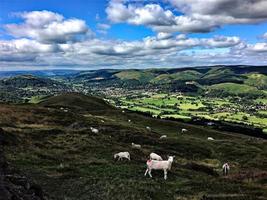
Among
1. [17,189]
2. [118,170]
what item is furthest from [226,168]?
[17,189]

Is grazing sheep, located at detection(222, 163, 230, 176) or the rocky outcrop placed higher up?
the rocky outcrop

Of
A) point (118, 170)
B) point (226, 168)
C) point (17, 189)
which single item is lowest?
point (226, 168)

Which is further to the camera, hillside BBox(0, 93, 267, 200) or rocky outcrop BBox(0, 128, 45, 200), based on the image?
hillside BBox(0, 93, 267, 200)

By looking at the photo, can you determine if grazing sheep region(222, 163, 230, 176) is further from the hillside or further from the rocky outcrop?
the rocky outcrop

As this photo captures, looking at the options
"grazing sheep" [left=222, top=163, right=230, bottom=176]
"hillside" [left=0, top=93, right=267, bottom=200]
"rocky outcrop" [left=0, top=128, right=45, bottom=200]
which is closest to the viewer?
"rocky outcrop" [left=0, top=128, right=45, bottom=200]

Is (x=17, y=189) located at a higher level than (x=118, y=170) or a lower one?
higher

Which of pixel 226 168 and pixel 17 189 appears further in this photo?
pixel 226 168

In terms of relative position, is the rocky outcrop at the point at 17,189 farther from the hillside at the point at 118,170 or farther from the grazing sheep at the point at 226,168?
the grazing sheep at the point at 226,168

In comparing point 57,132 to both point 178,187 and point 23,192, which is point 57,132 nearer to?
point 178,187

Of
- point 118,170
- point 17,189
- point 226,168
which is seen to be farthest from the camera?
point 226,168

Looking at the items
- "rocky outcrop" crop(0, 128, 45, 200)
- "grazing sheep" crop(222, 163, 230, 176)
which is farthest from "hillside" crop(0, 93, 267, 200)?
"rocky outcrop" crop(0, 128, 45, 200)

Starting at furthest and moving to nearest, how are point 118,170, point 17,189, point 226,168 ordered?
point 226,168 < point 118,170 < point 17,189

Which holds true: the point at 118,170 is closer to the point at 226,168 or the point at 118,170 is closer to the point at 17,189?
the point at 226,168

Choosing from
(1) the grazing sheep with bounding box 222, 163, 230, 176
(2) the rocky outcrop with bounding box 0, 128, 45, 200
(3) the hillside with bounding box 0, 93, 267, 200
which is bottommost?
(1) the grazing sheep with bounding box 222, 163, 230, 176
